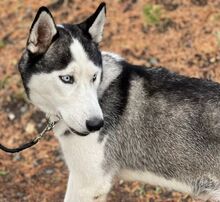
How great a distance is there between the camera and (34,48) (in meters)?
4.36

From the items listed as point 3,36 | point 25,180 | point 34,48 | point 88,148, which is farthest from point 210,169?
point 3,36

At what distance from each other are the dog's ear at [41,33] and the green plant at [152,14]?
3.84 metres

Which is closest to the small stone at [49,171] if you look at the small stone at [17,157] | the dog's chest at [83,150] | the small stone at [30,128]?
the small stone at [17,157]

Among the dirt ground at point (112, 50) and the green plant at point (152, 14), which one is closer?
the dirt ground at point (112, 50)

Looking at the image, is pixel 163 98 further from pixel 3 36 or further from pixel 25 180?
pixel 3 36

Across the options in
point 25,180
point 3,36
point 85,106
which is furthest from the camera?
point 3,36

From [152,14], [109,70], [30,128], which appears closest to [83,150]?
[109,70]

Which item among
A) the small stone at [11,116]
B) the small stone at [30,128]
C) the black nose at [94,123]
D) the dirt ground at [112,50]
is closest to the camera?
the black nose at [94,123]

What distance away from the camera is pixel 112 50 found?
25.7 ft

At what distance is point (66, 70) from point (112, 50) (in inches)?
146

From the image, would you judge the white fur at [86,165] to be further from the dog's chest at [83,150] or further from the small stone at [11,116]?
the small stone at [11,116]

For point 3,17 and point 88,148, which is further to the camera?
point 3,17

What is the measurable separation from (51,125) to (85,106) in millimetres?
680

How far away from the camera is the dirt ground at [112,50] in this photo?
624cm
